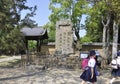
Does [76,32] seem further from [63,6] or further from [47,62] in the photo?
[47,62]

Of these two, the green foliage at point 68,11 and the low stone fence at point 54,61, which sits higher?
the green foliage at point 68,11

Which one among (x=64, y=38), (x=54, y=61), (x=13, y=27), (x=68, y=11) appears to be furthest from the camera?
(x=68, y=11)

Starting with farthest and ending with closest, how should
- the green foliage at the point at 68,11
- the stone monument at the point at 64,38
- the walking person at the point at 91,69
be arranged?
the green foliage at the point at 68,11 → the stone monument at the point at 64,38 → the walking person at the point at 91,69

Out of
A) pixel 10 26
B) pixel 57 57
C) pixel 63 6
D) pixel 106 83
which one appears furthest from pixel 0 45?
pixel 63 6

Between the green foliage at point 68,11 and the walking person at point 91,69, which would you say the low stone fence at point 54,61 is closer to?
the walking person at point 91,69

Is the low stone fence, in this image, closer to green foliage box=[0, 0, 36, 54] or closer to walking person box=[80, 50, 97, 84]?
green foliage box=[0, 0, 36, 54]

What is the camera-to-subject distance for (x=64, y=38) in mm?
23875

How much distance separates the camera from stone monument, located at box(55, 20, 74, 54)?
2361 cm

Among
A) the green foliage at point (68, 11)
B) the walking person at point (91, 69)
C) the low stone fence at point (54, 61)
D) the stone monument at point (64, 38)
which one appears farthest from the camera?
the green foliage at point (68, 11)

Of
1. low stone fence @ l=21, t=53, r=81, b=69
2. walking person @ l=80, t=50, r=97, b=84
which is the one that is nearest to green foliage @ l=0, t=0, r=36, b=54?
low stone fence @ l=21, t=53, r=81, b=69

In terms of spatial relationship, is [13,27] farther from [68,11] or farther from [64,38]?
[68,11]

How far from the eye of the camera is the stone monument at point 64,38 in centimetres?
2361

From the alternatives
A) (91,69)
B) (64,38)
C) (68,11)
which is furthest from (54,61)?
(68,11)

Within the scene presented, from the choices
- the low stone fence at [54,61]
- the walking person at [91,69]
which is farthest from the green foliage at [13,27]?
the walking person at [91,69]
